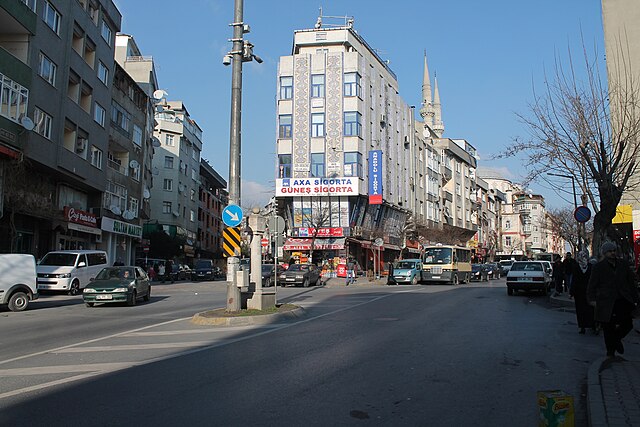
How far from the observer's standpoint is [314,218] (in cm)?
5234

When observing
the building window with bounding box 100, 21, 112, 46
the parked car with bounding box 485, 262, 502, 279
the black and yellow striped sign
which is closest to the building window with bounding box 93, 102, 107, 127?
the building window with bounding box 100, 21, 112, 46

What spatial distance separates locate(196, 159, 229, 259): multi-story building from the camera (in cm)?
8162

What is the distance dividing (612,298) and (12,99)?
26603 mm

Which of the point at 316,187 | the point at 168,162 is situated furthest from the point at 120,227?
the point at 168,162

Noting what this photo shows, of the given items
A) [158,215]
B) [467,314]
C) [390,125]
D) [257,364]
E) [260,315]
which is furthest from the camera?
[158,215]

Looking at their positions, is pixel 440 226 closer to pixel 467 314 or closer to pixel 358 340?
pixel 467 314

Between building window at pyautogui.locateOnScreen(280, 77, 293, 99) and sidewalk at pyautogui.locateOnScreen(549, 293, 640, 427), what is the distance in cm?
4800

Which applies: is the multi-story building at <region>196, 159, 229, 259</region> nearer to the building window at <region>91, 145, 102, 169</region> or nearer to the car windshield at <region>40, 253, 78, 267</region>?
the building window at <region>91, 145, 102, 169</region>

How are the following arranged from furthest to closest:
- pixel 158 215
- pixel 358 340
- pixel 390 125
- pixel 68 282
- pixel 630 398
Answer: pixel 158 215, pixel 390 125, pixel 68 282, pixel 358 340, pixel 630 398

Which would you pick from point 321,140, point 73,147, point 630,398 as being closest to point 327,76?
point 321,140

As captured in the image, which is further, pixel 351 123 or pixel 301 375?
pixel 351 123

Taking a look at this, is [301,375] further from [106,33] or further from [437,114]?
[437,114]

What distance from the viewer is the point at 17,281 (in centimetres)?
1789

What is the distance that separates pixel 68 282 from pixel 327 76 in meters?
35.2
